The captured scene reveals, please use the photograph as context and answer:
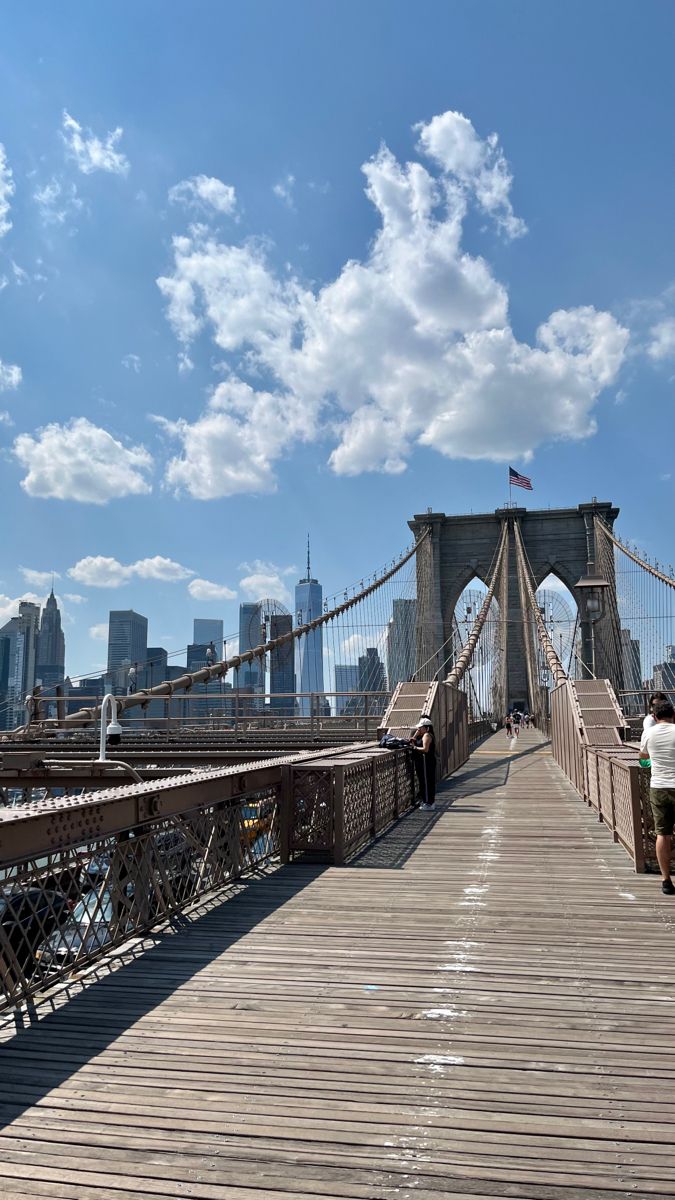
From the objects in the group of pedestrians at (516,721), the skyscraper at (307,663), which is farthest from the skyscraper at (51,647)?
the group of pedestrians at (516,721)

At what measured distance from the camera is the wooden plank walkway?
8.71ft

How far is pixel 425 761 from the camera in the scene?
40.4 ft

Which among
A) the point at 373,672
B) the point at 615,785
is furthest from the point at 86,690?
the point at 615,785

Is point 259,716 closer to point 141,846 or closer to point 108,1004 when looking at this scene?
point 141,846

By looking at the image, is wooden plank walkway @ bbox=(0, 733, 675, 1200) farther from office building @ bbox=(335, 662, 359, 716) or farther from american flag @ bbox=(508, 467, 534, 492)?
american flag @ bbox=(508, 467, 534, 492)

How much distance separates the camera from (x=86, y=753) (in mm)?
20656

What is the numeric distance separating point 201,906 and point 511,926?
7.79 feet

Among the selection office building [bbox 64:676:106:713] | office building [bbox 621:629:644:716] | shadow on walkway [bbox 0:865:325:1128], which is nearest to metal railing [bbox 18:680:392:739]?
office building [bbox 64:676:106:713]

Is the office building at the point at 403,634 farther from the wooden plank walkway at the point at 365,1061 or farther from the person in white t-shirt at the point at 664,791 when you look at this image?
the wooden plank walkway at the point at 365,1061

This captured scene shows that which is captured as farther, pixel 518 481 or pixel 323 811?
pixel 518 481

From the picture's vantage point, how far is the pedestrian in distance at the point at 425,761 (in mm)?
12320

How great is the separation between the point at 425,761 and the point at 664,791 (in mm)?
5780

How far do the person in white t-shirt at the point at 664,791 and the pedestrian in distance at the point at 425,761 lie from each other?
5564mm

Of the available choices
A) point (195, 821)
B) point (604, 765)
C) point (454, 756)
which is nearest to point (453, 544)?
point (454, 756)
